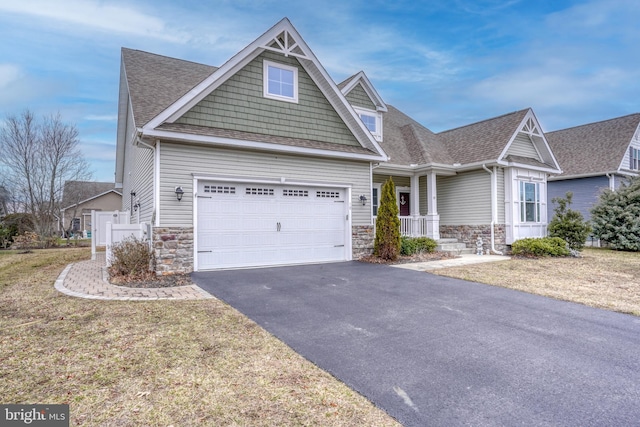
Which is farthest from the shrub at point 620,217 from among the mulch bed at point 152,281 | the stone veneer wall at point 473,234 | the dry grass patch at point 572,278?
→ the mulch bed at point 152,281

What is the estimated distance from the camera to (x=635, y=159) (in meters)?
19.2

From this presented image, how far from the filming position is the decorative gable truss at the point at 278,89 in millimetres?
8549

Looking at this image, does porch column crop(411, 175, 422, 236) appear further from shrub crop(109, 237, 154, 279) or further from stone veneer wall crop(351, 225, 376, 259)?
shrub crop(109, 237, 154, 279)

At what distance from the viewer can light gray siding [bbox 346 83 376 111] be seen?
46.1ft

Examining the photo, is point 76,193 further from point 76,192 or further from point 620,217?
point 620,217

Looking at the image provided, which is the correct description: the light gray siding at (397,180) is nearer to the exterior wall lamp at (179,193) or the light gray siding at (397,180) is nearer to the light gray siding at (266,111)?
the light gray siding at (266,111)

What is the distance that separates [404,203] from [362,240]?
5268 millimetres

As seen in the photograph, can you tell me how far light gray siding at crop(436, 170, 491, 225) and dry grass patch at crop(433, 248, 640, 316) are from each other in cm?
308

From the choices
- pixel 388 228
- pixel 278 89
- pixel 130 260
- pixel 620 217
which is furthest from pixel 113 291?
pixel 620 217

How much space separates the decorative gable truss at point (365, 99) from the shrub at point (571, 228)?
7.65 metres

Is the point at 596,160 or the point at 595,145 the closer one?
the point at 596,160

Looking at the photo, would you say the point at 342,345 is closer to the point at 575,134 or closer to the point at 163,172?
the point at 163,172

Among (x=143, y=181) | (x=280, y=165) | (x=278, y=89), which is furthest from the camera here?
(x=143, y=181)

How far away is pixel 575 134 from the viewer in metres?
21.3
